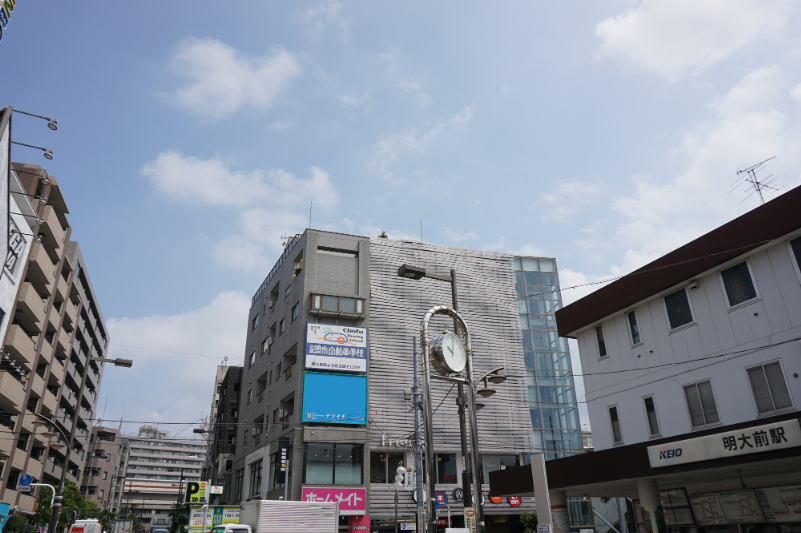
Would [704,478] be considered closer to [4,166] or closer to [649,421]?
[649,421]

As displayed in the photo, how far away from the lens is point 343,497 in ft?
125

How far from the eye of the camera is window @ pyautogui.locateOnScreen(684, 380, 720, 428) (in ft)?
60.4

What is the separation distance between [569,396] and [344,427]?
2127cm

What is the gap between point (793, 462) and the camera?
1488 cm

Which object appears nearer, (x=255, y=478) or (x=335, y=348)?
(x=335, y=348)

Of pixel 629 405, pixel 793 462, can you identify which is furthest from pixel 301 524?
pixel 793 462

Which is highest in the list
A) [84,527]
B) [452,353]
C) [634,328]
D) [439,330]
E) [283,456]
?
[439,330]

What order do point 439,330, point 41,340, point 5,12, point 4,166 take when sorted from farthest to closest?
point 41,340 < point 439,330 < point 4,166 < point 5,12

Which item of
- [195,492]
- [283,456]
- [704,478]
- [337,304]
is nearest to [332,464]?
[283,456]

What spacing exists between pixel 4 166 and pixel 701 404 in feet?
87.9

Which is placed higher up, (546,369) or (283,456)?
(546,369)

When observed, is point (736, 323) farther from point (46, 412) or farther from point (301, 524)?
point (46, 412)

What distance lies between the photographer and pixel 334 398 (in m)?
40.7

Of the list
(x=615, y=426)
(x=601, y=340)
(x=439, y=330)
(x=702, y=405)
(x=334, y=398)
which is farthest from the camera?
(x=439, y=330)
